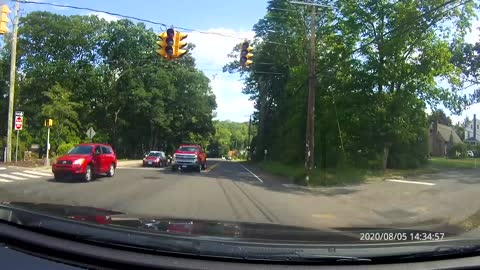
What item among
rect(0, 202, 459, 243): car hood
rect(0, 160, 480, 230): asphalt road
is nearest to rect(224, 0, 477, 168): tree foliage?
rect(0, 160, 480, 230): asphalt road

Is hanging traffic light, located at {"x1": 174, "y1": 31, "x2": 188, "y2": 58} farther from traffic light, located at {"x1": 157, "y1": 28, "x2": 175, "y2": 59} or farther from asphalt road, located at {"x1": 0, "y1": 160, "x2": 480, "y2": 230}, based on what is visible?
asphalt road, located at {"x1": 0, "y1": 160, "x2": 480, "y2": 230}

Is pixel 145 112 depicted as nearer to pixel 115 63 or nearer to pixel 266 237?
pixel 115 63

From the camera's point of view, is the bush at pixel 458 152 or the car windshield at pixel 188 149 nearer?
the car windshield at pixel 188 149

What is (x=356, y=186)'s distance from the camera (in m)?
23.2

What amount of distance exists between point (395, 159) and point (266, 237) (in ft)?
109

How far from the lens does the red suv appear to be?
18.7 m

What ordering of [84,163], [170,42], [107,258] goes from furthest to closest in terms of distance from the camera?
[84,163] < [170,42] < [107,258]

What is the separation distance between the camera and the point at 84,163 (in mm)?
19047

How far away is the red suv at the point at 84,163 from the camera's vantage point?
736 inches

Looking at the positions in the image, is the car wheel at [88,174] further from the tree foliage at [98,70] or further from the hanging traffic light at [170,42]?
the tree foliage at [98,70]

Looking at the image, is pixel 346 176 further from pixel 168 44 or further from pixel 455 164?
pixel 455 164

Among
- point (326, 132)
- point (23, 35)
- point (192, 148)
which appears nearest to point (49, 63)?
point (23, 35)

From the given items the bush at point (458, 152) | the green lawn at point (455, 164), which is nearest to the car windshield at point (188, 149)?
the green lawn at point (455, 164)

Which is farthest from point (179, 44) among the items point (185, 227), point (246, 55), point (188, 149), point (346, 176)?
point (188, 149)
